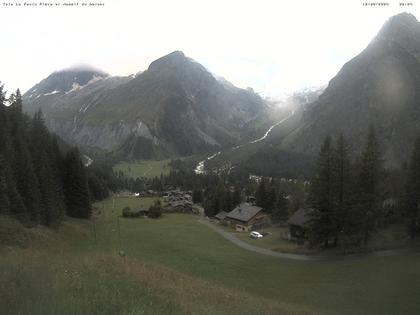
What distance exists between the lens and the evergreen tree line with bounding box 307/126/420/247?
150 ft

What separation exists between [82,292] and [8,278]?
2.17 metres

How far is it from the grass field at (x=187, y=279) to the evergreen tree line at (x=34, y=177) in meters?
4.91

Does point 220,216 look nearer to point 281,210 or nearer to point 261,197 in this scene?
point 261,197

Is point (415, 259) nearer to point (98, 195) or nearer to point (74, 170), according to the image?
point (74, 170)

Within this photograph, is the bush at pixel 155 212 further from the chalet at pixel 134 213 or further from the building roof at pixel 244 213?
the building roof at pixel 244 213

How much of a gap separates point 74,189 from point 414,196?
5870 centimetres

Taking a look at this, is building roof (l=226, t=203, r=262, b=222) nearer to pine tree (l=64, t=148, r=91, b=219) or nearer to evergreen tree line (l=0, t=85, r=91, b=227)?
evergreen tree line (l=0, t=85, r=91, b=227)

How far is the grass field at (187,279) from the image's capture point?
11.7 m

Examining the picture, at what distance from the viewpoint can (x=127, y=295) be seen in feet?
46.5

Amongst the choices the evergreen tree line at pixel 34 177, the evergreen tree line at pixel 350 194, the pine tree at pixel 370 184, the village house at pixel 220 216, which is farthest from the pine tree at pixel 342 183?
the village house at pixel 220 216

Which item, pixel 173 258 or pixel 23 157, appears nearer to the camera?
pixel 173 258

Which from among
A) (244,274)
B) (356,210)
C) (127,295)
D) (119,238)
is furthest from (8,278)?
(119,238)

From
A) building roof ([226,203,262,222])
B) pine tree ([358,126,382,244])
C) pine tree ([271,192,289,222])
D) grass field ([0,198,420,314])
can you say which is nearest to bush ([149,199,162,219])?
building roof ([226,203,262,222])

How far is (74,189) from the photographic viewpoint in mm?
77438
